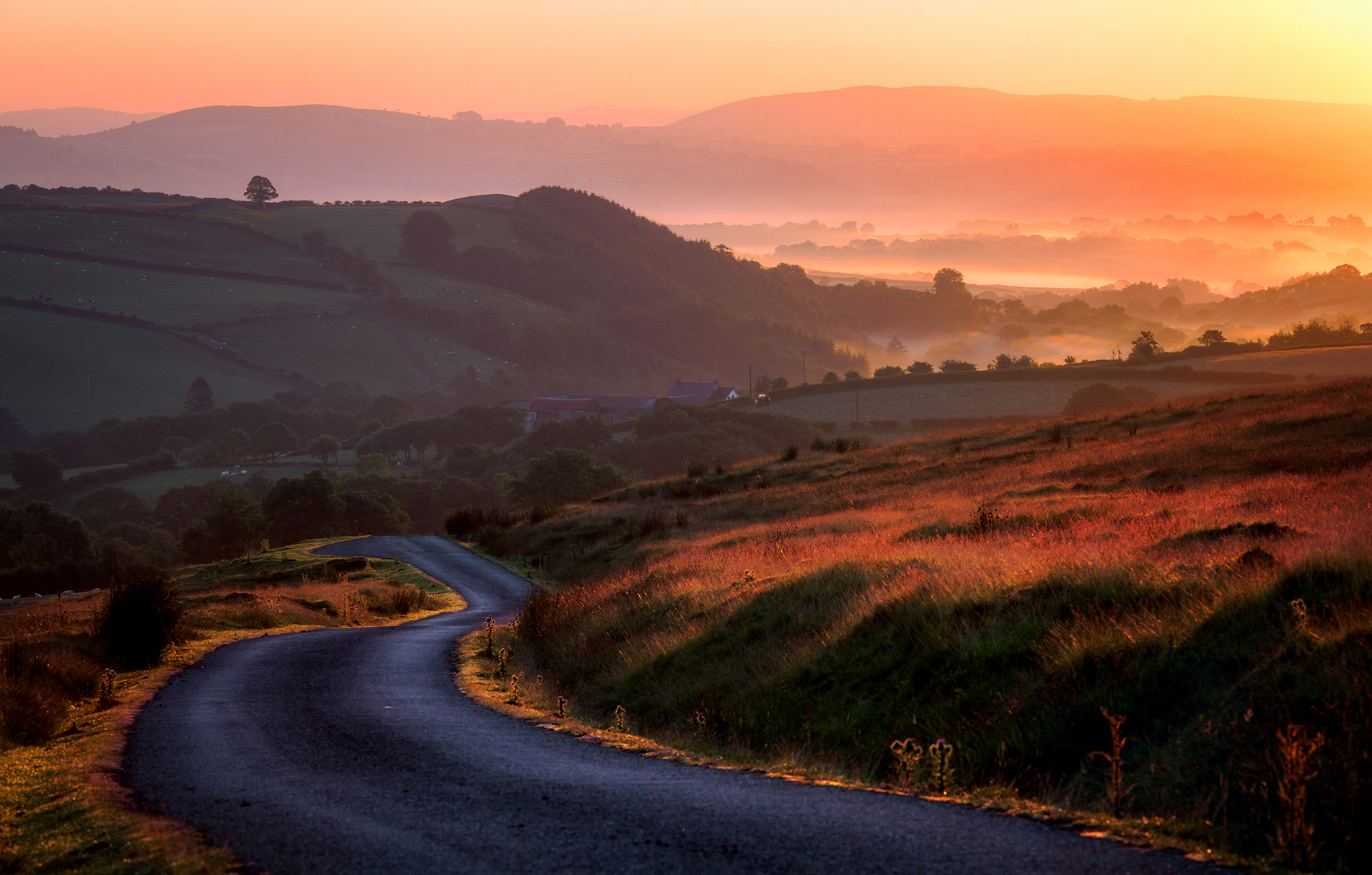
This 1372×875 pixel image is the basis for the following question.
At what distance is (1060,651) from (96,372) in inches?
7846

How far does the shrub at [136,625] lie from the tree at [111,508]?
106394 millimetres

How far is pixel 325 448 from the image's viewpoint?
14462 cm

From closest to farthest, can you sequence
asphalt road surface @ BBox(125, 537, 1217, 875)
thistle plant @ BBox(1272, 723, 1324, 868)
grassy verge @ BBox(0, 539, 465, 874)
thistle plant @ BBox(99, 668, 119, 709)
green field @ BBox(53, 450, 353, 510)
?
thistle plant @ BBox(1272, 723, 1324, 868), asphalt road surface @ BBox(125, 537, 1217, 875), grassy verge @ BBox(0, 539, 465, 874), thistle plant @ BBox(99, 668, 119, 709), green field @ BBox(53, 450, 353, 510)

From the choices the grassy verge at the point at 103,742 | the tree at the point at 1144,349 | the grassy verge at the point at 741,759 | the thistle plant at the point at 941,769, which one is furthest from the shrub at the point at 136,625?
the tree at the point at 1144,349

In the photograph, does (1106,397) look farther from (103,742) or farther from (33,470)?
(33,470)

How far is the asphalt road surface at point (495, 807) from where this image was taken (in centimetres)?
616

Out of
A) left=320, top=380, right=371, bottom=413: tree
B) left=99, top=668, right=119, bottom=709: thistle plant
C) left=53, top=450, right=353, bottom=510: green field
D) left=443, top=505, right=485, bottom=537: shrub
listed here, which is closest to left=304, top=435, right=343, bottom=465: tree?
left=53, top=450, right=353, bottom=510: green field

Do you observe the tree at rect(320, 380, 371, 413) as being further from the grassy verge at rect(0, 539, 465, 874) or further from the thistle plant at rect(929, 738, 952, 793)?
the thistle plant at rect(929, 738, 952, 793)

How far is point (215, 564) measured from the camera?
46.1m

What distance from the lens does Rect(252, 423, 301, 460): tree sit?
494 feet

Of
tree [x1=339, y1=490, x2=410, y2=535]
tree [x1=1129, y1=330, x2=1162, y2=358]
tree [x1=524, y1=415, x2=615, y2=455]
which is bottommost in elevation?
tree [x1=339, y1=490, x2=410, y2=535]

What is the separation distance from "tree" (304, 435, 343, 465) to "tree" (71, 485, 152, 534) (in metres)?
30.2

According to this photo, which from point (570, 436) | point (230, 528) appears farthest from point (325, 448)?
point (230, 528)

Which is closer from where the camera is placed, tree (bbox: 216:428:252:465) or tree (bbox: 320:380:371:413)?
tree (bbox: 216:428:252:465)
